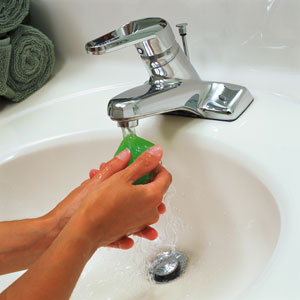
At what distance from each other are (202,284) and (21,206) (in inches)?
11.8

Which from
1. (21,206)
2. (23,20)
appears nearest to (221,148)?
(21,206)

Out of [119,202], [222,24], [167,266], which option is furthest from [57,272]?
[222,24]

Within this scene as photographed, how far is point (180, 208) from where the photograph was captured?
639mm

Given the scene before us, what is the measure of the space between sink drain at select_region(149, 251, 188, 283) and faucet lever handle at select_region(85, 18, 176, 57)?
0.90 feet

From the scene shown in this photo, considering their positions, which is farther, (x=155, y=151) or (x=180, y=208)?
(x=180, y=208)

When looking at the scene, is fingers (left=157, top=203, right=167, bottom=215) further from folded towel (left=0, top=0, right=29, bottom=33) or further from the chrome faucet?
folded towel (left=0, top=0, right=29, bottom=33)

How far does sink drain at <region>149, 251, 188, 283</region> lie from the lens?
1.94 feet

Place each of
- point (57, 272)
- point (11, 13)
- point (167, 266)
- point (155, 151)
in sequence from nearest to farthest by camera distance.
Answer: point (57, 272) → point (155, 151) → point (167, 266) → point (11, 13)

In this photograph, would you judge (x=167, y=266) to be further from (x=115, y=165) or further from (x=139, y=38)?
(x=139, y=38)

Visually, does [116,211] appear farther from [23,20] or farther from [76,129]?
[23,20]

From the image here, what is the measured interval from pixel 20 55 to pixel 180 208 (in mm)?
352

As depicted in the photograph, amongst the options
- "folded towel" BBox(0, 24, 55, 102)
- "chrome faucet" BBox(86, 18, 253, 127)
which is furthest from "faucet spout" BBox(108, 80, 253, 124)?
"folded towel" BBox(0, 24, 55, 102)

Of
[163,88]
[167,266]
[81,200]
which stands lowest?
[167,266]

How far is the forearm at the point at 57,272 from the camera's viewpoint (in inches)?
15.5
